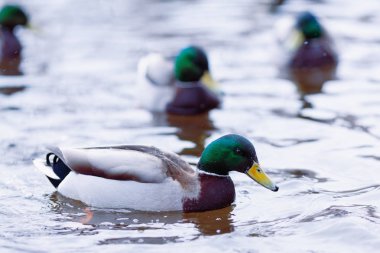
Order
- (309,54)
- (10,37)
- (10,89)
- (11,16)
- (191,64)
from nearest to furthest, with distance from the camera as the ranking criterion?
(191,64) → (10,89) → (309,54) → (10,37) → (11,16)

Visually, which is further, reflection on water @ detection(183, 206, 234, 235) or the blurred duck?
the blurred duck

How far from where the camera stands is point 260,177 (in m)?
7.01

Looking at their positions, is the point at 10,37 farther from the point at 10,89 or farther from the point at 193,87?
the point at 193,87

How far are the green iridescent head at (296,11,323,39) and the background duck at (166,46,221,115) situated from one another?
2373 millimetres

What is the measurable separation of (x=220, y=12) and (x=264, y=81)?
3.86 m

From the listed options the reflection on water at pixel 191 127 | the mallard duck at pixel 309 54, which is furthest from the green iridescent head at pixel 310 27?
the reflection on water at pixel 191 127

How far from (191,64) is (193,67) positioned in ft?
0.13

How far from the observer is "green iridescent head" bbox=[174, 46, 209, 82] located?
10188 mm

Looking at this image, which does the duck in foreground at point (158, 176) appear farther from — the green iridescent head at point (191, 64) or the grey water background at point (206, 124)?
the green iridescent head at point (191, 64)

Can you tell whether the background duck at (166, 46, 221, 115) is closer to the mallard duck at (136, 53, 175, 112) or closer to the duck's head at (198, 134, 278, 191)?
the mallard duck at (136, 53, 175, 112)

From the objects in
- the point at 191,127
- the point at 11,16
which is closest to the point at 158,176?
the point at 191,127

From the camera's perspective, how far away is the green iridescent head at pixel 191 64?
10.2 m

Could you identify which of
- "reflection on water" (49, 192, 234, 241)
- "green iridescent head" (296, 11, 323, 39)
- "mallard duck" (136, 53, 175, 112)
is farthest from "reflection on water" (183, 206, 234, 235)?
"green iridescent head" (296, 11, 323, 39)

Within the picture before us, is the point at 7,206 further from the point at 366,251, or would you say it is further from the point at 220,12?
the point at 220,12
